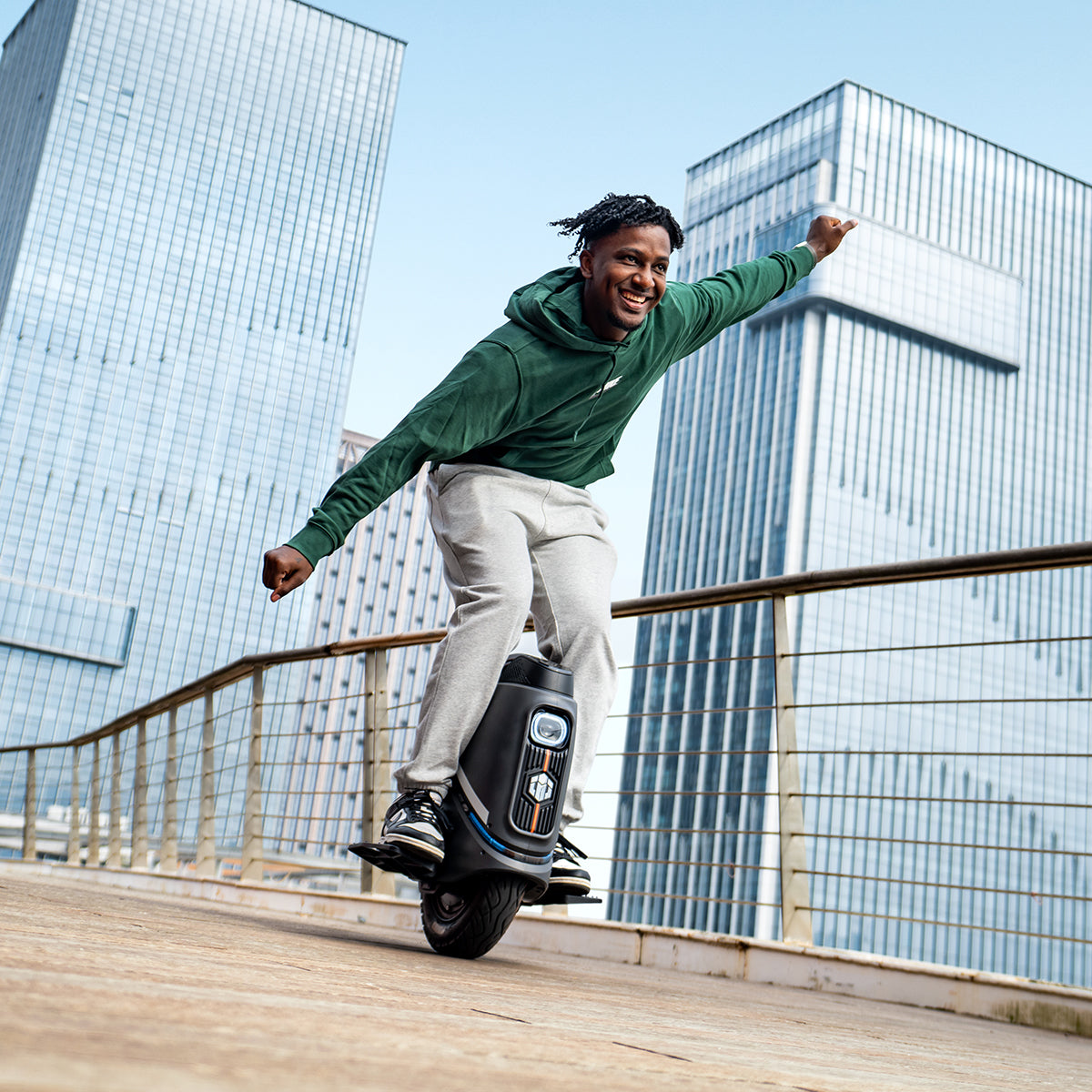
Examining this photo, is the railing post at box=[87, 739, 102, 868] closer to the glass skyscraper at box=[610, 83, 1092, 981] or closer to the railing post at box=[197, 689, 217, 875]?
the railing post at box=[197, 689, 217, 875]

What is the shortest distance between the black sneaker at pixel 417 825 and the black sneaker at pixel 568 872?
0.20 meters

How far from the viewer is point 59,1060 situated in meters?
0.38

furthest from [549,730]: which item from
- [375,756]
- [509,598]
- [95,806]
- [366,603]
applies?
[366,603]

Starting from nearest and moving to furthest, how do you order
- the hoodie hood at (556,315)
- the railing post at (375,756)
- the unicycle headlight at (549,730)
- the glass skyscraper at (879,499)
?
the unicycle headlight at (549,730) → the hoodie hood at (556,315) → the railing post at (375,756) → the glass skyscraper at (879,499)

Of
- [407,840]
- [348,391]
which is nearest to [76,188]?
[348,391]

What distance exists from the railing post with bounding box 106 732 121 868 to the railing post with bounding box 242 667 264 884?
57.4 inches

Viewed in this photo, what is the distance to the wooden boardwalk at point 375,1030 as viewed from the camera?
17.3 inches

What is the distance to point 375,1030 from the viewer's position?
2.11 feet

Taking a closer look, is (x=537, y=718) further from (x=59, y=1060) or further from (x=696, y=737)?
(x=696, y=737)

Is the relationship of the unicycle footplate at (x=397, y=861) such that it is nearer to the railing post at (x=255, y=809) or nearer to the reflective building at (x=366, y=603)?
the railing post at (x=255, y=809)

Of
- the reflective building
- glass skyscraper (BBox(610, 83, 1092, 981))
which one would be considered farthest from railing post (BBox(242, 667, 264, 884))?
the reflective building

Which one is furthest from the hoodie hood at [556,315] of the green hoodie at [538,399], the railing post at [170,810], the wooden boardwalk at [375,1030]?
the railing post at [170,810]

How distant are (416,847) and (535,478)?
2.24 feet

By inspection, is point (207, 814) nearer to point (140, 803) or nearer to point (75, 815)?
point (140, 803)
